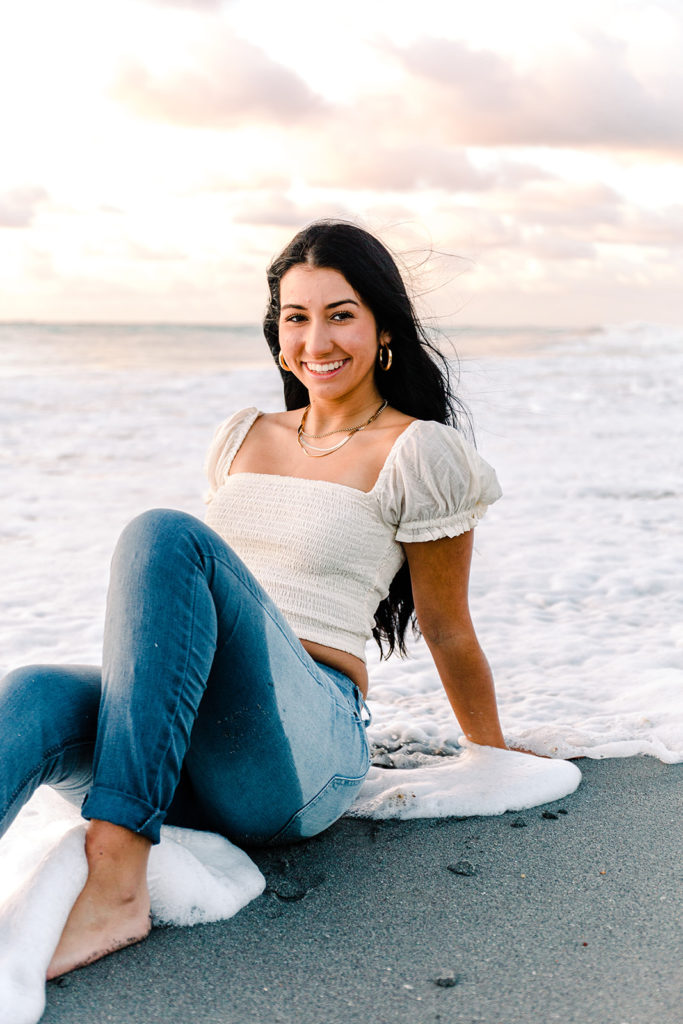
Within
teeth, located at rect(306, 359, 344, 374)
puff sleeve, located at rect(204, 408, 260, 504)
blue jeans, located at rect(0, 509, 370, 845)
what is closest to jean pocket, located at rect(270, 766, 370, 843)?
blue jeans, located at rect(0, 509, 370, 845)

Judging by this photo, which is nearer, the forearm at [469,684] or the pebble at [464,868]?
the pebble at [464,868]

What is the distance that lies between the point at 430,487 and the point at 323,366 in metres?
0.50

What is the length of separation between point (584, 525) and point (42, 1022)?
15.7 feet

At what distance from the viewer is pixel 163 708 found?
1762 mm

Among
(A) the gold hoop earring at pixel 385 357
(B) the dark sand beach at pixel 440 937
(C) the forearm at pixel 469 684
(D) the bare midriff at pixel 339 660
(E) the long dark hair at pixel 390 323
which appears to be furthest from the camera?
(A) the gold hoop earring at pixel 385 357

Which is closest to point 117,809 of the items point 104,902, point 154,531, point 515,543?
point 104,902

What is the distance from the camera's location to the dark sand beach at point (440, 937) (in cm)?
168

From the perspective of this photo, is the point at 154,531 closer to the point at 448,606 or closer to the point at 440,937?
the point at 448,606

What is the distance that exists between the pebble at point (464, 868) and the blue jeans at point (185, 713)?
0.29 meters

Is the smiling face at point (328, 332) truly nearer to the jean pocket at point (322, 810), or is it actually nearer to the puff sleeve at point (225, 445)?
the puff sleeve at point (225, 445)

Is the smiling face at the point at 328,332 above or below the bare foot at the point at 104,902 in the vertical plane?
above

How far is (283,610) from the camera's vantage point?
7.55 feet

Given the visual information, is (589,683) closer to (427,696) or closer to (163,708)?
(427,696)

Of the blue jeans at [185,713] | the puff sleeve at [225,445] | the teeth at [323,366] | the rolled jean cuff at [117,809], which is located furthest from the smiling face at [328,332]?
the rolled jean cuff at [117,809]
